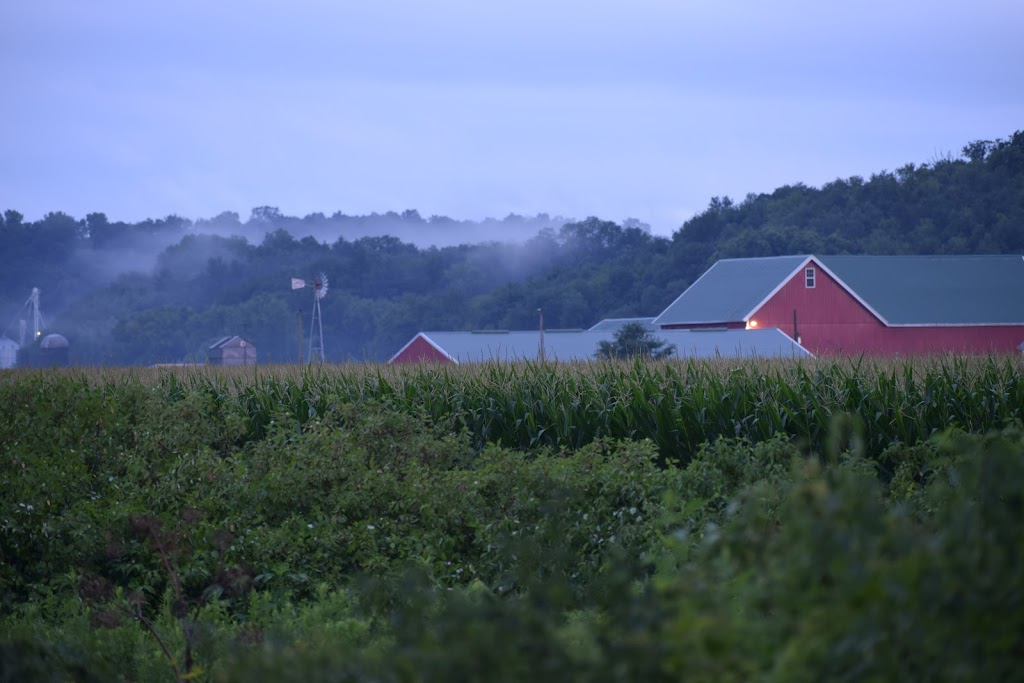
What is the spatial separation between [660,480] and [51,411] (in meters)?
6.72

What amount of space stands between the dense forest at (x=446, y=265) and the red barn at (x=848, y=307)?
1866 cm

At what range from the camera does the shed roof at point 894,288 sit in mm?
54344

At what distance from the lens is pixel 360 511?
A: 8727mm

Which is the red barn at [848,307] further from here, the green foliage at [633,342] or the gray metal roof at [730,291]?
the green foliage at [633,342]

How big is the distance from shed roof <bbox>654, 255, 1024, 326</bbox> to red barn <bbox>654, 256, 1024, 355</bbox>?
2.1 inches

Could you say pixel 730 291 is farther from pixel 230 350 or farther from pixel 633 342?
pixel 230 350

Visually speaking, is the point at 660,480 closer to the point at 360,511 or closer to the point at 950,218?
the point at 360,511

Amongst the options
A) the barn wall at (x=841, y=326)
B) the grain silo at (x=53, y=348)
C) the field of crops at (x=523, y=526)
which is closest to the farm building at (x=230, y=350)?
the grain silo at (x=53, y=348)

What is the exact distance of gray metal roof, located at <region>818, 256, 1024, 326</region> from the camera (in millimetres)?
54875

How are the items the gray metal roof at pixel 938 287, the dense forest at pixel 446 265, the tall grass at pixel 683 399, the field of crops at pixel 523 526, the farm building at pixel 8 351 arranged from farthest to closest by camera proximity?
1. the farm building at pixel 8 351
2. the dense forest at pixel 446 265
3. the gray metal roof at pixel 938 287
4. the tall grass at pixel 683 399
5. the field of crops at pixel 523 526

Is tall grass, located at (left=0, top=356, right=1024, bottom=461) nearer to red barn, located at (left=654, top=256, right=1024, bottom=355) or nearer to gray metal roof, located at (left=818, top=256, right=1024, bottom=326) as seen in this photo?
red barn, located at (left=654, top=256, right=1024, bottom=355)

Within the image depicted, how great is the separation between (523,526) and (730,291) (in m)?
49.5

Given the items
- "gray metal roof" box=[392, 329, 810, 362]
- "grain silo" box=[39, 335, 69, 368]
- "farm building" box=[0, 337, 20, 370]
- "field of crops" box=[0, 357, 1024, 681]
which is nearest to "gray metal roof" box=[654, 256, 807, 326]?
"gray metal roof" box=[392, 329, 810, 362]

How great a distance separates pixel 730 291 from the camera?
56.0 m
